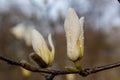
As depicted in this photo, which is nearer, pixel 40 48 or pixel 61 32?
pixel 40 48

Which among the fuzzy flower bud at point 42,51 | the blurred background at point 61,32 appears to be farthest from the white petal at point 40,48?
the blurred background at point 61,32

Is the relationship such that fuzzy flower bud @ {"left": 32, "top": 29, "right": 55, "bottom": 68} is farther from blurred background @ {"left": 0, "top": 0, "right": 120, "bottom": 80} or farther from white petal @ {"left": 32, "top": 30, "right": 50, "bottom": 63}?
blurred background @ {"left": 0, "top": 0, "right": 120, "bottom": 80}

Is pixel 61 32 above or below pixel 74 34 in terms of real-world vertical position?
below

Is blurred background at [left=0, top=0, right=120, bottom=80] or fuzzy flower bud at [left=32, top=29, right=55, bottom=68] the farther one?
blurred background at [left=0, top=0, right=120, bottom=80]

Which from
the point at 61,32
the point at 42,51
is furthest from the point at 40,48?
the point at 61,32

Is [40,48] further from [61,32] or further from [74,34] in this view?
[61,32]

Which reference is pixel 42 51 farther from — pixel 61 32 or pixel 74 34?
pixel 61 32

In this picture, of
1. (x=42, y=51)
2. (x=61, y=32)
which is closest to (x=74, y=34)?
(x=42, y=51)

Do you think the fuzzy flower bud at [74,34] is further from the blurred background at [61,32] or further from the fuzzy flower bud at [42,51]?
the blurred background at [61,32]

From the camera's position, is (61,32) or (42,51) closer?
(42,51)

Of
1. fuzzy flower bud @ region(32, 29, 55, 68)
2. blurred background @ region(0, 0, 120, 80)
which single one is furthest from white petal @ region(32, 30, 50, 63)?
blurred background @ region(0, 0, 120, 80)

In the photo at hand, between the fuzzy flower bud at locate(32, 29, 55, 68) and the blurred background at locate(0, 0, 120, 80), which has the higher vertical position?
the fuzzy flower bud at locate(32, 29, 55, 68)

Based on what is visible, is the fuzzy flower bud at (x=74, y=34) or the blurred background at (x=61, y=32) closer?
the fuzzy flower bud at (x=74, y=34)
